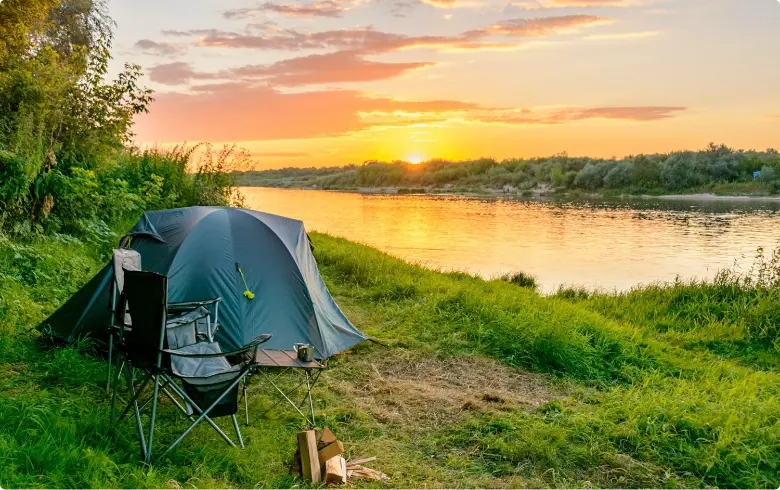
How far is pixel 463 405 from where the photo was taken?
15.1 ft

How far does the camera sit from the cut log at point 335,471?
3309mm

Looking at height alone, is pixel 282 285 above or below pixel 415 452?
above

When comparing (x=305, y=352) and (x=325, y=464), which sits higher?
(x=305, y=352)

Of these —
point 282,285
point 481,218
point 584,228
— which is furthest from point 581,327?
point 481,218

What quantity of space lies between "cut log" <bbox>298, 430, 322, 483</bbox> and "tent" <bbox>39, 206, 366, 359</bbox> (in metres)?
1.97

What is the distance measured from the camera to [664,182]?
161 feet

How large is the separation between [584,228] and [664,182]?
26.7 m

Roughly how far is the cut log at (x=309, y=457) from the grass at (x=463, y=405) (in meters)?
0.07

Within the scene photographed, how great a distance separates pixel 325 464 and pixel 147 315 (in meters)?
1.36

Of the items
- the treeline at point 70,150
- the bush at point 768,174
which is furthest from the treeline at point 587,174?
the treeline at point 70,150

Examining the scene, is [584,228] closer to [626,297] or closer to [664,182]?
[626,297]

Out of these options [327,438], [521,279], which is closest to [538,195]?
[521,279]

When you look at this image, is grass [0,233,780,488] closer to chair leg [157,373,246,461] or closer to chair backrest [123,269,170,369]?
chair leg [157,373,246,461]

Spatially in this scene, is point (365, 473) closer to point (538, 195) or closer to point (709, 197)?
point (709, 197)
